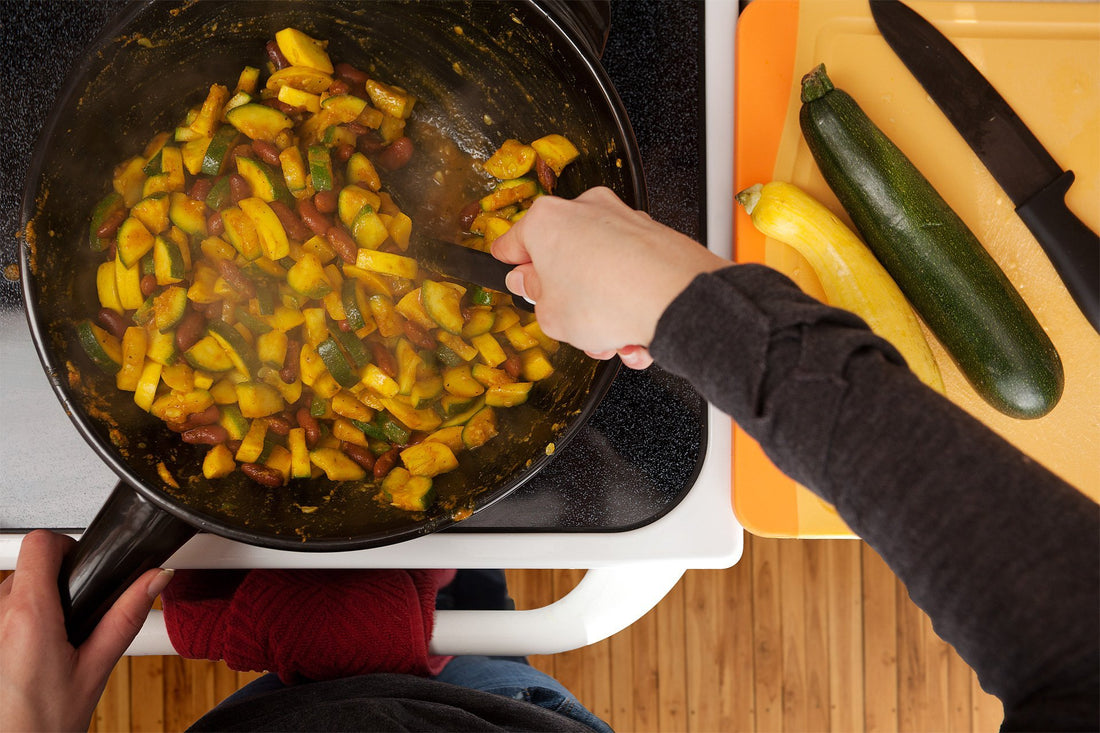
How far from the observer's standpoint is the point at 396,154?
3.44ft

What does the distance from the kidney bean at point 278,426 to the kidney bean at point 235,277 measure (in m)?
0.16

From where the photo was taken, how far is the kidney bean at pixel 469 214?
106 centimetres

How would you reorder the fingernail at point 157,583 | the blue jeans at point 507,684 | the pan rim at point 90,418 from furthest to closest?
the blue jeans at point 507,684, the fingernail at point 157,583, the pan rim at point 90,418

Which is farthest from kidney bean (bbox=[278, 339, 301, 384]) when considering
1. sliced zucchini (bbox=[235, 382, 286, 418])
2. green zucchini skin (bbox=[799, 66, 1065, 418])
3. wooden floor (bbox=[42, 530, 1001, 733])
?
wooden floor (bbox=[42, 530, 1001, 733])

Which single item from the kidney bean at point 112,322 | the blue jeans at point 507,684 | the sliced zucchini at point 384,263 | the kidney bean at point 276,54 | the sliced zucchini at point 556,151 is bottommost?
the blue jeans at point 507,684

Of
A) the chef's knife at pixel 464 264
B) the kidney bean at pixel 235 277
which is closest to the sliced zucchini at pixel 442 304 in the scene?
the chef's knife at pixel 464 264

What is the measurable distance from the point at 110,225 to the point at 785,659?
1.80 meters

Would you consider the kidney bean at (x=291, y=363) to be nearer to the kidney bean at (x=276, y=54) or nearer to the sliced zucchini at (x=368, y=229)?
the sliced zucchini at (x=368, y=229)

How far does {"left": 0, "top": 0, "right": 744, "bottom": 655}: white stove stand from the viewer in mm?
1068

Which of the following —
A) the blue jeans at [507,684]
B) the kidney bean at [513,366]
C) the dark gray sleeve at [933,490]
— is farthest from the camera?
the blue jeans at [507,684]

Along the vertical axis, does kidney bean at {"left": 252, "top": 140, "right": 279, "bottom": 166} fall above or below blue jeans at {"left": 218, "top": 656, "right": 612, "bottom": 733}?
above

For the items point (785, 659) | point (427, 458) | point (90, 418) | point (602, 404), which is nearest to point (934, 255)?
point (602, 404)

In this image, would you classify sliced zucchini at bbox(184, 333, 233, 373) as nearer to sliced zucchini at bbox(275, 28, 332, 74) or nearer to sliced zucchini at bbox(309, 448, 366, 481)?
sliced zucchini at bbox(309, 448, 366, 481)

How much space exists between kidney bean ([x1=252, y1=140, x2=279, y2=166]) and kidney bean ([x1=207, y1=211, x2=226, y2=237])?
91 millimetres
